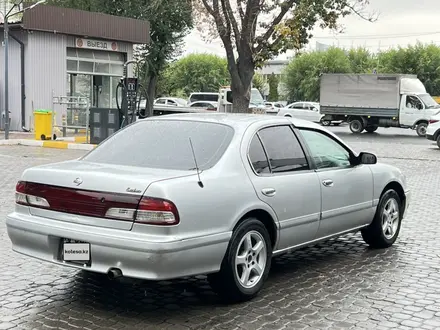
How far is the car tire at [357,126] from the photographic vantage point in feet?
114

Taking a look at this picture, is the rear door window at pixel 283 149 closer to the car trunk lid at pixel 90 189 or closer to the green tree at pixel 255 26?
the car trunk lid at pixel 90 189

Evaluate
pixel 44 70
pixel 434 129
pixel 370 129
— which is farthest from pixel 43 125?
pixel 370 129

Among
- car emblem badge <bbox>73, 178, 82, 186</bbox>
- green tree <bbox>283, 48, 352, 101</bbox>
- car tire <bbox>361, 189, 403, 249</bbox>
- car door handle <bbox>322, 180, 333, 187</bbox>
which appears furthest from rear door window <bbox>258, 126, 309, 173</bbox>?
green tree <bbox>283, 48, 352, 101</bbox>

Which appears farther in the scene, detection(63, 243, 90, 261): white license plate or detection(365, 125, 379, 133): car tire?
detection(365, 125, 379, 133): car tire

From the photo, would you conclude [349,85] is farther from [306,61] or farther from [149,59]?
[306,61]

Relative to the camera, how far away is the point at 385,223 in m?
7.37

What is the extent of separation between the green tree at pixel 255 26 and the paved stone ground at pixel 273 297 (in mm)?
21298

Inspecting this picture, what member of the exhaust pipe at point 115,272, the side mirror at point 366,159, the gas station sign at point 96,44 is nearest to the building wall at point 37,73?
the gas station sign at point 96,44

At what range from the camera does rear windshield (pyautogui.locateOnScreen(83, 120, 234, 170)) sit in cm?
538

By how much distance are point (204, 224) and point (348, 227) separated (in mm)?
2369

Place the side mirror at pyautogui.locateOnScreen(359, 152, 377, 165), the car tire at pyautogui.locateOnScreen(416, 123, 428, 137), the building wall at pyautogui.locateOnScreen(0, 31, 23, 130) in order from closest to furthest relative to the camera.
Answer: the side mirror at pyautogui.locateOnScreen(359, 152, 377, 165)
the building wall at pyautogui.locateOnScreen(0, 31, 23, 130)
the car tire at pyautogui.locateOnScreen(416, 123, 428, 137)

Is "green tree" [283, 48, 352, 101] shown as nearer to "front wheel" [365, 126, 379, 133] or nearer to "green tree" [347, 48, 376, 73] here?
"green tree" [347, 48, 376, 73]

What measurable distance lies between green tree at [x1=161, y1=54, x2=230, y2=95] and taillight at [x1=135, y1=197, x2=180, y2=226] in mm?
69007

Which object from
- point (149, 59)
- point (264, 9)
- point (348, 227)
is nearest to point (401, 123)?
point (264, 9)
